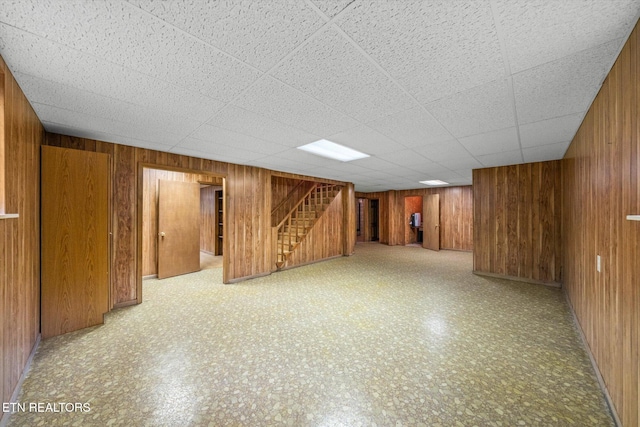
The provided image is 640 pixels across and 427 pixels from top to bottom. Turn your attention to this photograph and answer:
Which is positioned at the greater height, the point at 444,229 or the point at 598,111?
the point at 598,111

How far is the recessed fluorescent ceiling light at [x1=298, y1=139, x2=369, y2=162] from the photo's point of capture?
11.0 feet

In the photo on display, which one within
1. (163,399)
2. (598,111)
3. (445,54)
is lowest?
(163,399)

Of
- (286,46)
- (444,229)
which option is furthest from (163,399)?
(444,229)

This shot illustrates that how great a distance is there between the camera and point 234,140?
10.2 ft

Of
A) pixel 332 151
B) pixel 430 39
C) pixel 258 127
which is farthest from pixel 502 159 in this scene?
pixel 258 127

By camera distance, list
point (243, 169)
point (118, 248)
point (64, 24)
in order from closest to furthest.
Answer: point (64, 24) < point (118, 248) < point (243, 169)

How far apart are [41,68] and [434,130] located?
335 cm

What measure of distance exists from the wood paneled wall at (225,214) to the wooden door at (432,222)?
5335 mm

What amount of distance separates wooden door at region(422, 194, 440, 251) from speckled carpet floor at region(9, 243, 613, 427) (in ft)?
15.3

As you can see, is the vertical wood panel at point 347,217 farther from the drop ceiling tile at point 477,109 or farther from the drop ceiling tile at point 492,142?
the drop ceiling tile at point 477,109

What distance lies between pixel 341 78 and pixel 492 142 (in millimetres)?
2640

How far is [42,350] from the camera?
2.27 meters

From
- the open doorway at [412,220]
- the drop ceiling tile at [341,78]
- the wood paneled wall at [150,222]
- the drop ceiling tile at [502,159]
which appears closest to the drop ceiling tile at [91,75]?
the drop ceiling tile at [341,78]

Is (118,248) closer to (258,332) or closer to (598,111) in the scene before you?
(258,332)
